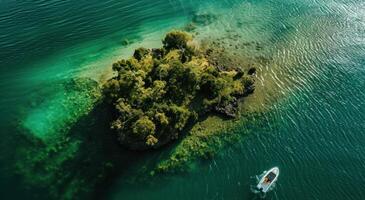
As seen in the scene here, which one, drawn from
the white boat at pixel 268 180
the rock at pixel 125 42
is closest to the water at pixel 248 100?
the rock at pixel 125 42

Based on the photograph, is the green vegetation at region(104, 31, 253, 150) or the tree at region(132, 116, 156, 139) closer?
the tree at region(132, 116, 156, 139)

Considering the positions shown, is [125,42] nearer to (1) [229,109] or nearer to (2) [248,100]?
(1) [229,109]

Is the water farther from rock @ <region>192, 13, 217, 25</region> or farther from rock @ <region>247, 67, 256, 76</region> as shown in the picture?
rock @ <region>192, 13, 217, 25</region>

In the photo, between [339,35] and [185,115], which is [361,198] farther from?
[339,35]

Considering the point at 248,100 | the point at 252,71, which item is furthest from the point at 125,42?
the point at 248,100

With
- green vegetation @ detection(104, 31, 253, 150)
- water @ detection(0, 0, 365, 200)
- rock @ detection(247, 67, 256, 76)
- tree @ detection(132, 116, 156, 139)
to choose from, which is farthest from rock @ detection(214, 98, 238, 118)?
tree @ detection(132, 116, 156, 139)

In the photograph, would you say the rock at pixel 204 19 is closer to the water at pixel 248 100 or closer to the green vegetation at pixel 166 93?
the water at pixel 248 100
